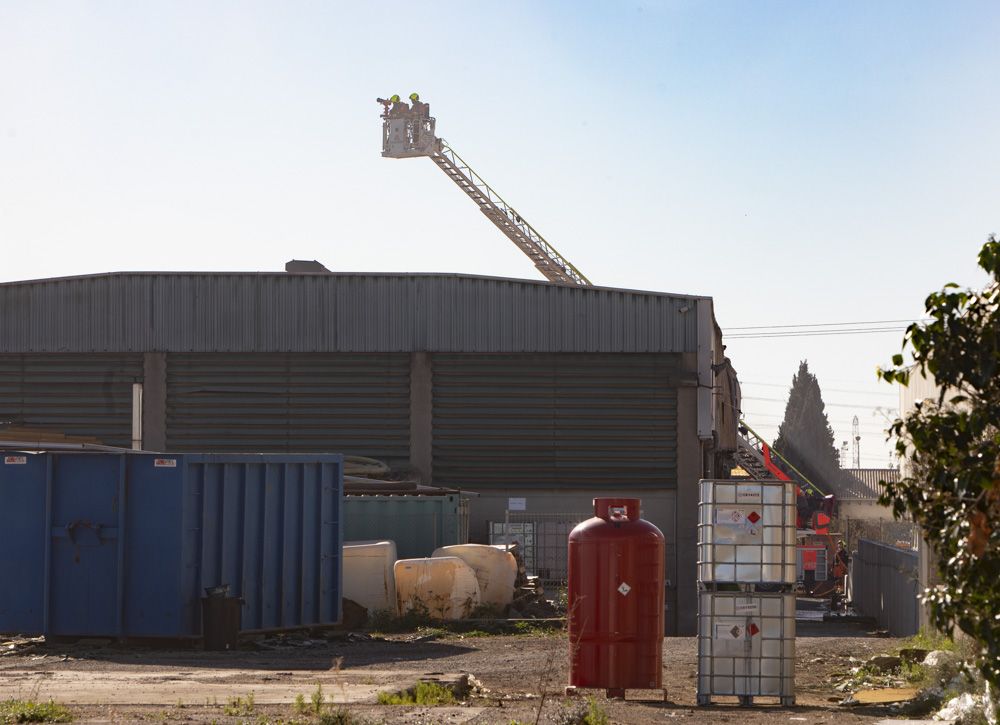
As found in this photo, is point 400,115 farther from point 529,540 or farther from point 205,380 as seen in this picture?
point 529,540

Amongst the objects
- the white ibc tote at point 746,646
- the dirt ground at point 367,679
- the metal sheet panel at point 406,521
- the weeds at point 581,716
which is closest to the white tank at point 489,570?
the dirt ground at point 367,679

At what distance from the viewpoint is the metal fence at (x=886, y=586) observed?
65.3 ft

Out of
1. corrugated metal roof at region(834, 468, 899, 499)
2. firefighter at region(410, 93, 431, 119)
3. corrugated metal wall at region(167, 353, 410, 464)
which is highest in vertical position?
firefighter at region(410, 93, 431, 119)

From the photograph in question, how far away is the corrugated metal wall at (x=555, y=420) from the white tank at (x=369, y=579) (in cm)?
1017

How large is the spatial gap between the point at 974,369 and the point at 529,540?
2364cm

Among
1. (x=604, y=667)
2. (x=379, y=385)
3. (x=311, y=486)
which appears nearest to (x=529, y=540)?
(x=379, y=385)

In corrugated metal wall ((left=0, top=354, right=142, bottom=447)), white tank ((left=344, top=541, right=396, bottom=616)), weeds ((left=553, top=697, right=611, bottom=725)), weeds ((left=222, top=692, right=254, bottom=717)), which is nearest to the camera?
weeds ((left=553, top=697, right=611, bottom=725))

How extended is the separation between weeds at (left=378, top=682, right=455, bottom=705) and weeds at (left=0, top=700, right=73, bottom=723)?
2452mm

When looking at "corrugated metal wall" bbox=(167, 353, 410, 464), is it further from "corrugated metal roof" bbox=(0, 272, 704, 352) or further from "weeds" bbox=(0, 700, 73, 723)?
"weeds" bbox=(0, 700, 73, 723)

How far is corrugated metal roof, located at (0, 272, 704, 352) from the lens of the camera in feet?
103

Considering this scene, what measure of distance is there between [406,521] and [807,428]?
304ft

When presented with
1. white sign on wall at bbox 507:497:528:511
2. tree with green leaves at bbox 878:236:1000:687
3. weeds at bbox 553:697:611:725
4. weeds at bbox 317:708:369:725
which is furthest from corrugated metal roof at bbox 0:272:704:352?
tree with green leaves at bbox 878:236:1000:687

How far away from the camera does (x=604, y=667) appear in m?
12.4

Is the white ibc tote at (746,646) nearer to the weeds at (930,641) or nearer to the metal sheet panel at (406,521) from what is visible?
the weeds at (930,641)
